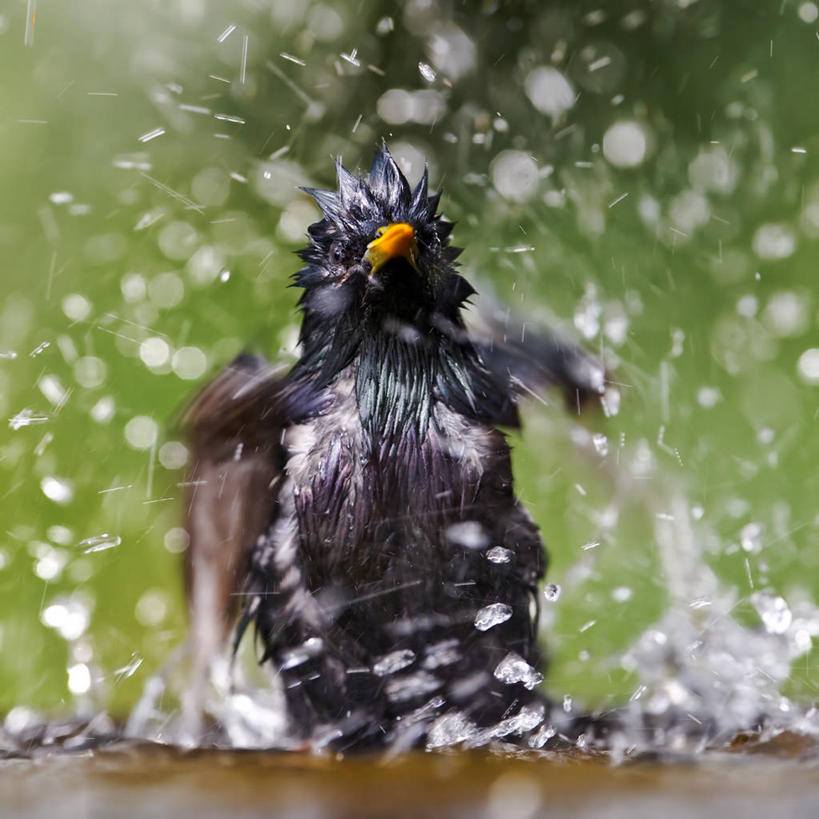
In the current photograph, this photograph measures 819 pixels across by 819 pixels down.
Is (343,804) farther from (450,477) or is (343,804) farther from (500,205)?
(500,205)

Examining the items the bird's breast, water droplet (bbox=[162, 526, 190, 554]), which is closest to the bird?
the bird's breast

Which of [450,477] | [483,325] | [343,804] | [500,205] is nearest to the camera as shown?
[343,804]

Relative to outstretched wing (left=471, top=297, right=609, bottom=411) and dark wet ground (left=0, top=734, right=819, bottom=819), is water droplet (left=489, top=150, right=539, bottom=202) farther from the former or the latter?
dark wet ground (left=0, top=734, right=819, bottom=819)

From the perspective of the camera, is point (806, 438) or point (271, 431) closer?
point (271, 431)

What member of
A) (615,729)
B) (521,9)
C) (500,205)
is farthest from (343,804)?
(521,9)

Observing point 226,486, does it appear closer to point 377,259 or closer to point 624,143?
point 377,259

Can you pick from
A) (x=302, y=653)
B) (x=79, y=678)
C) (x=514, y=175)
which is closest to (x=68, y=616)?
(x=79, y=678)

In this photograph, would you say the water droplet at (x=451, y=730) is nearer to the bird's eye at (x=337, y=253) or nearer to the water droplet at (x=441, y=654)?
the water droplet at (x=441, y=654)
